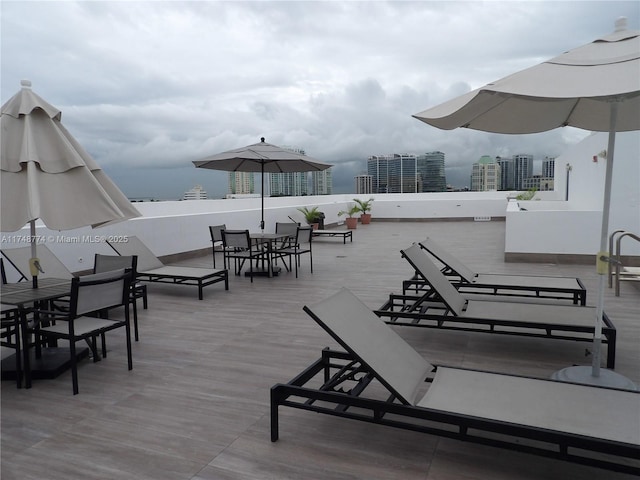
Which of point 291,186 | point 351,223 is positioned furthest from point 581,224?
point 291,186

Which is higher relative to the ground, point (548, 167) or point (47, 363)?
point (548, 167)

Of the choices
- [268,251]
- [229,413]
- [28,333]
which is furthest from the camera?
[268,251]

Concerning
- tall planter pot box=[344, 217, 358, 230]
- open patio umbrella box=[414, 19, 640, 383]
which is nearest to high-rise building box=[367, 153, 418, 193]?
tall planter pot box=[344, 217, 358, 230]

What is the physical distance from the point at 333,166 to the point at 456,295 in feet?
18.7

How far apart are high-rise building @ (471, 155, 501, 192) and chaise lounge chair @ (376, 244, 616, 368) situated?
71.3 feet

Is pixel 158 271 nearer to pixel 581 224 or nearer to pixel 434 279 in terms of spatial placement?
pixel 434 279

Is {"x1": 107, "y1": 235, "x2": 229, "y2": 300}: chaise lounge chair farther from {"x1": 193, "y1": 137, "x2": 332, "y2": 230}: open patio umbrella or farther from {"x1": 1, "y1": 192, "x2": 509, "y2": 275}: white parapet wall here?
{"x1": 193, "y1": 137, "x2": 332, "y2": 230}: open patio umbrella

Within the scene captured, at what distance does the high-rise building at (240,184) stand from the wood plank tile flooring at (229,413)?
15878 millimetres

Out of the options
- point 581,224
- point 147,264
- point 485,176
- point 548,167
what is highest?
point 548,167

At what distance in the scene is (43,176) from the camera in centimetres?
335

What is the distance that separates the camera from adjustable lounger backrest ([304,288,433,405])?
255 cm

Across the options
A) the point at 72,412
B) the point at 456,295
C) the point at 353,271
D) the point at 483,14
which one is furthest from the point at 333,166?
the point at 72,412

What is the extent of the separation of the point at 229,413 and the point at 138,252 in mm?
4514

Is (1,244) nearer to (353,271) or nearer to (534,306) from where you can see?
(353,271)
